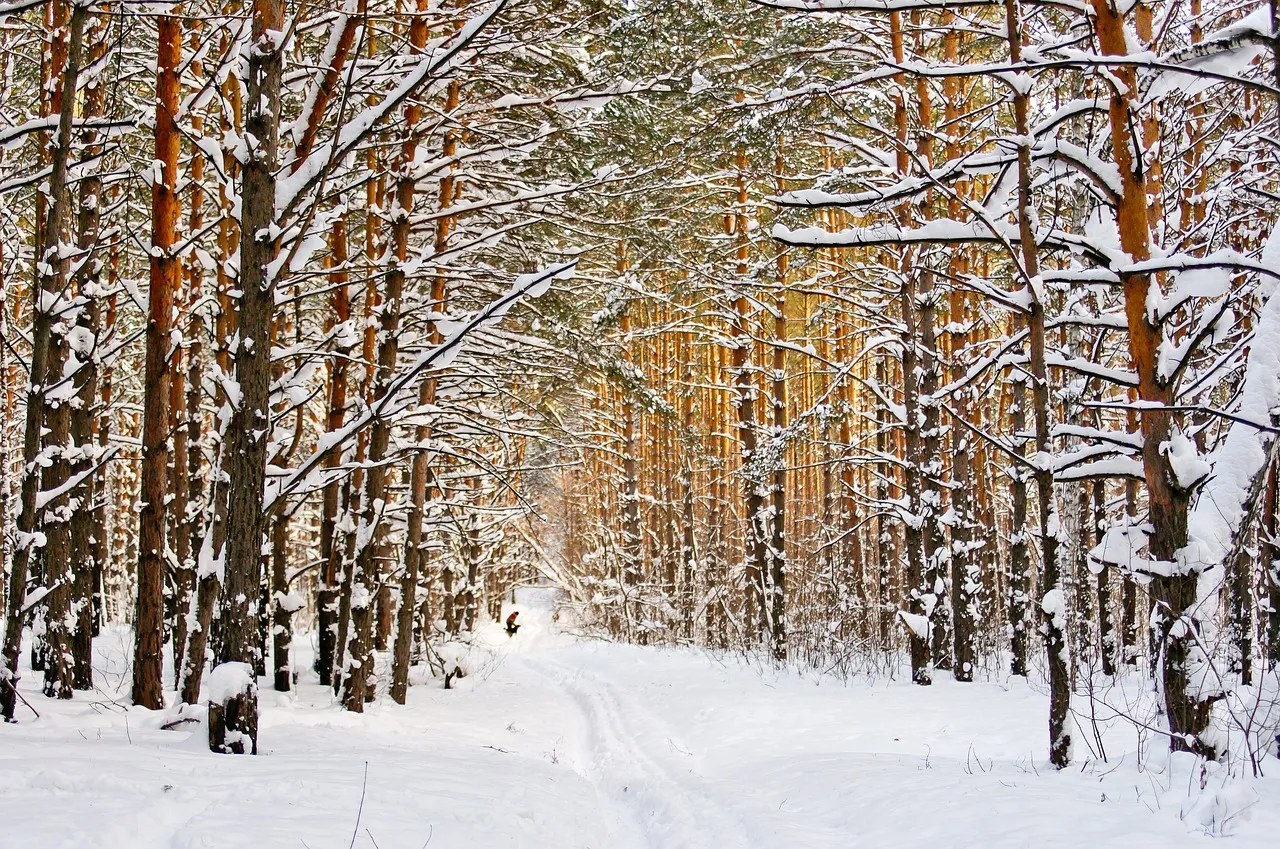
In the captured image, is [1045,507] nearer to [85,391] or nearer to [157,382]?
[157,382]

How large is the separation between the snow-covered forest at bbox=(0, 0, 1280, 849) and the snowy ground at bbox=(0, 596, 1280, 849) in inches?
1.8

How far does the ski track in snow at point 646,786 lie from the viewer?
577cm

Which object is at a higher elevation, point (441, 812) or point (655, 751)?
point (441, 812)

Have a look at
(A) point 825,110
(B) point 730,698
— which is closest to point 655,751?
(B) point 730,698

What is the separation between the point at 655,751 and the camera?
359 inches

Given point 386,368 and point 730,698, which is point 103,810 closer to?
point 386,368

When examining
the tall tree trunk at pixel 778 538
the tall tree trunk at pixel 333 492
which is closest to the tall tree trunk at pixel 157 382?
the tall tree trunk at pixel 333 492

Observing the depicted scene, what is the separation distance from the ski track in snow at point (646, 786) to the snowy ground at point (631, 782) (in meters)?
0.03

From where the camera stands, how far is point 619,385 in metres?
10.5

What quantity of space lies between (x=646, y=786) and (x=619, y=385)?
4.79m

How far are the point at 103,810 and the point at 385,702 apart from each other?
26.4 ft

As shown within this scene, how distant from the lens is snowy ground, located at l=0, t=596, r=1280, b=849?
385 cm

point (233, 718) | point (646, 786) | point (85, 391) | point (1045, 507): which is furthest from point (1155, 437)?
point (85, 391)

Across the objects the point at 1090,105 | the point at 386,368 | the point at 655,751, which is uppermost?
the point at 1090,105
